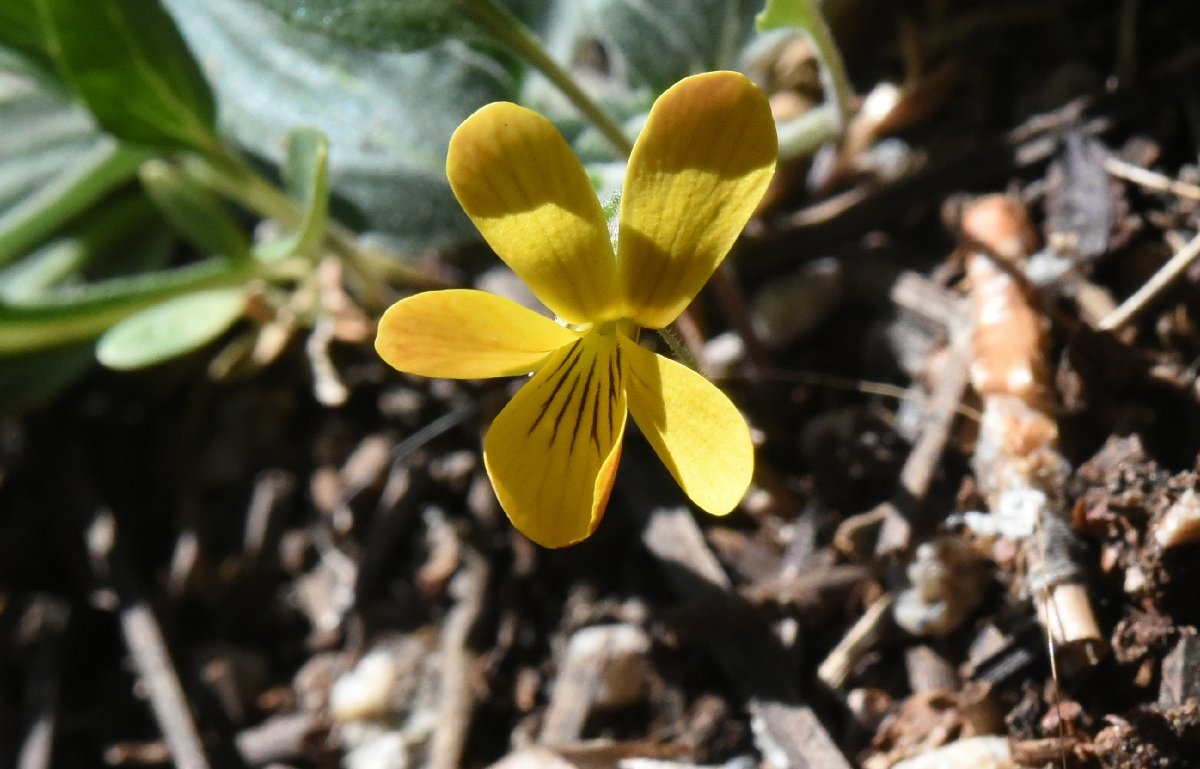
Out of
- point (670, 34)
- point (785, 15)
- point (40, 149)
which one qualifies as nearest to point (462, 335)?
point (785, 15)

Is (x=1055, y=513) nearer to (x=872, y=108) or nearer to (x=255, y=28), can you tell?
(x=872, y=108)

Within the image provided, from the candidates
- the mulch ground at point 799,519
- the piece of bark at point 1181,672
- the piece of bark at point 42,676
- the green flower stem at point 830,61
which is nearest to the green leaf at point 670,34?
the green flower stem at point 830,61

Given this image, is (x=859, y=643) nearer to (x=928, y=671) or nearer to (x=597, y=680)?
(x=928, y=671)

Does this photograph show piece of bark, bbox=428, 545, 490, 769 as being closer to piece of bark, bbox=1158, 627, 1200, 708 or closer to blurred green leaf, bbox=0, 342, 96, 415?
blurred green leaf, bbox=0, 342, 96, 415

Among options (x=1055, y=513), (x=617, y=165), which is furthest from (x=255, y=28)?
(x=1055, y=513)

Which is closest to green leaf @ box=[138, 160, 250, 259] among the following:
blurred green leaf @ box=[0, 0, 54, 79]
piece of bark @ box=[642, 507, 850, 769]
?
blurred green leaf @ box=[0, 0, 54, 79]
